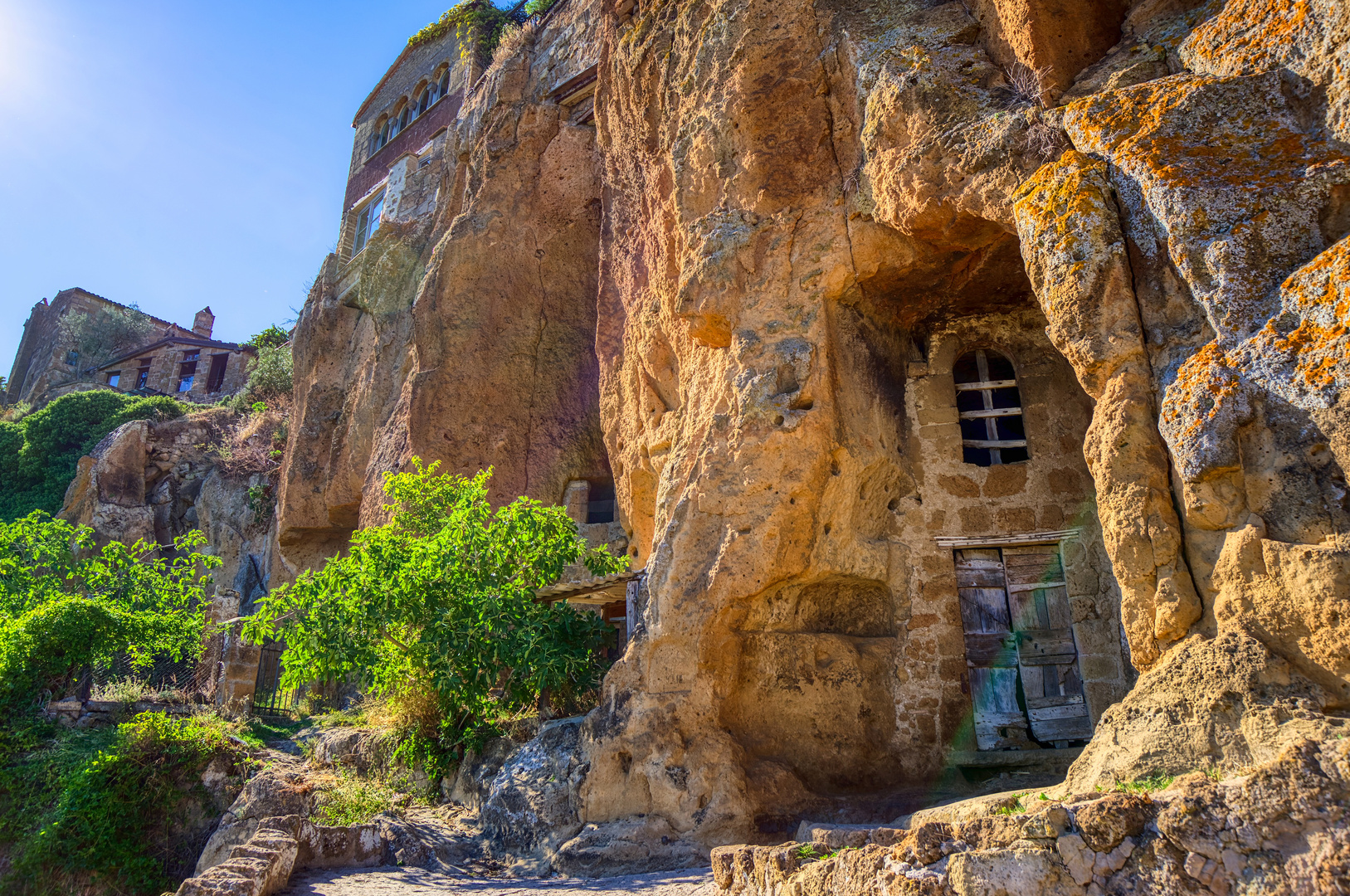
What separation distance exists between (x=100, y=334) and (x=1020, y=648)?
110 feet

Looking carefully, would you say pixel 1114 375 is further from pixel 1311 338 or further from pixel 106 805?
pixel 106 805

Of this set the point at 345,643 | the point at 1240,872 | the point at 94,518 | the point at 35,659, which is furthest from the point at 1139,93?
the point at 94,518

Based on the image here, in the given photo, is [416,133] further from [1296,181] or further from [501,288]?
[1296,181]

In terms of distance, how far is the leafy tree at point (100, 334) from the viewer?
30766 mm

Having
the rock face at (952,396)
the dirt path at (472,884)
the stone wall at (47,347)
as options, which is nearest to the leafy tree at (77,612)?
the rock face at (952,396)

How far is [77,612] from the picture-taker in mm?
10273

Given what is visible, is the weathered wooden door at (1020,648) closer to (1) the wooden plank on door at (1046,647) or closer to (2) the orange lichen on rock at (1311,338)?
(1) the wooden plank on door at (1046,647)

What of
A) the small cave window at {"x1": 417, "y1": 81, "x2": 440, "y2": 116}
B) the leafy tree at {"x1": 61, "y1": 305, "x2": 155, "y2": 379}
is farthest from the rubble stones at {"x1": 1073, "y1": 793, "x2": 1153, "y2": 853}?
the leafy tree at {"x1": 61, "y1": 305, "x2": 155, "y2": 379}

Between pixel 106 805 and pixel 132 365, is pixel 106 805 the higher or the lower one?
the lower one

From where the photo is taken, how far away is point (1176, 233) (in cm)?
504

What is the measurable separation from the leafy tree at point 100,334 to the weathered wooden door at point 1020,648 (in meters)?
32.2

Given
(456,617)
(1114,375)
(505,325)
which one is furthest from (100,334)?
(1114,375)

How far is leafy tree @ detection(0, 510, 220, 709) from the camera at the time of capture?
10.0 metres

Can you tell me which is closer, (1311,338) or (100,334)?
(1311,338)
